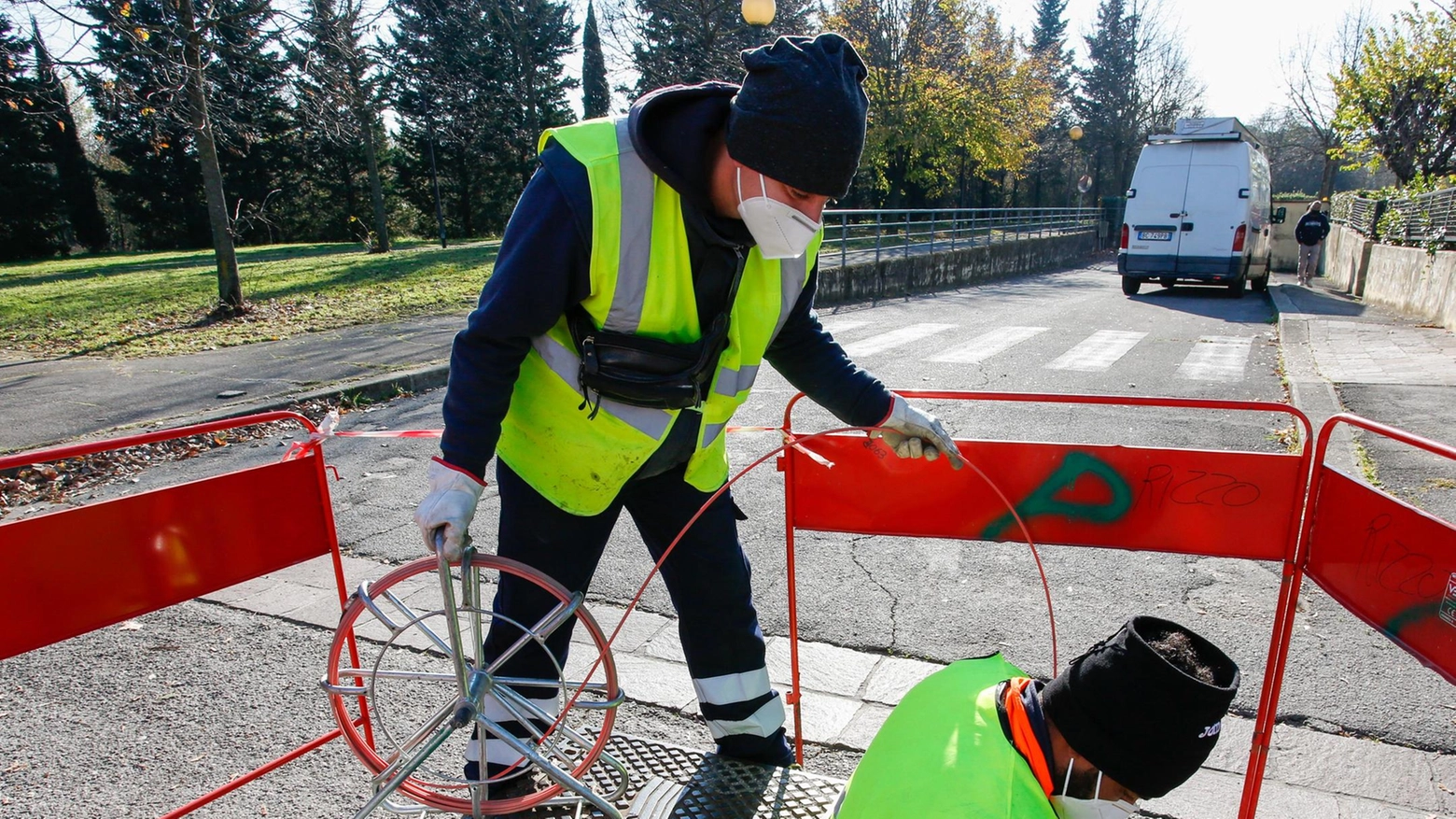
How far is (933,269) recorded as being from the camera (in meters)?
18.8

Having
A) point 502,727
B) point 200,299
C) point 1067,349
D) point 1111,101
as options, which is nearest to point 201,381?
point 200,299

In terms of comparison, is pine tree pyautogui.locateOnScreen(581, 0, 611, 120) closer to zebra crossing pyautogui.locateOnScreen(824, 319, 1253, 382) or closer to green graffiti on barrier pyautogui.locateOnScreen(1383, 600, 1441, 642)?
zebra crossing pyautogui.locateOnScreen(824, 319, 1253, 382)

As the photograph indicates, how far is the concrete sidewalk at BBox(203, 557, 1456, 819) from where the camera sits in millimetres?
2473

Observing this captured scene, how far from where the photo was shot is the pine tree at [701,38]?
26.9 metres

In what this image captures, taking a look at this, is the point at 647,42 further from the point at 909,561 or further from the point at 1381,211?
the point at 909,561

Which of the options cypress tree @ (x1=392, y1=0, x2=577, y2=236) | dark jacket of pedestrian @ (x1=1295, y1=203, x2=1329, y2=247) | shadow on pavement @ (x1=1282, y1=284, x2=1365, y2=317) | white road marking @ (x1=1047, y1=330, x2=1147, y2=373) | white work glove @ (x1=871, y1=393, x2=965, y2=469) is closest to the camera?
white work glove @ (x1=871, y1=393, x2=965, y2=469)

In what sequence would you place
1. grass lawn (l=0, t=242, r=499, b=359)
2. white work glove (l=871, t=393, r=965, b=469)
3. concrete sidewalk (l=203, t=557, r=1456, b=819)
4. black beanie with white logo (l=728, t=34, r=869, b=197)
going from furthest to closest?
grass lawn (l=0, t=242, r=499, b=359), concrete sidewalk (l=203, t=557, r=1456, b=819), white work glove (l=871, t=393, r=965, b=469), black beanie with white logo (l=728, t=34, r=869, b=197)

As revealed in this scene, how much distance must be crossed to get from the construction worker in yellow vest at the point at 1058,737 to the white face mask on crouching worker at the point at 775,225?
0.99 metres

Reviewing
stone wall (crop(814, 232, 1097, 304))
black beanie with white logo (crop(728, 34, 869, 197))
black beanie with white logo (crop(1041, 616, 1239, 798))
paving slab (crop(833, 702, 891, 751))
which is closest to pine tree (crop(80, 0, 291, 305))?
stone wall (crop(814, 232, 1097, 304))

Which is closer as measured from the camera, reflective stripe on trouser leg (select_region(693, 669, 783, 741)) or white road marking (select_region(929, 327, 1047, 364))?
reflective stripe on trouser leg (select_region(693, 669, 783, 741))

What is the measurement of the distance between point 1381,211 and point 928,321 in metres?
9.51

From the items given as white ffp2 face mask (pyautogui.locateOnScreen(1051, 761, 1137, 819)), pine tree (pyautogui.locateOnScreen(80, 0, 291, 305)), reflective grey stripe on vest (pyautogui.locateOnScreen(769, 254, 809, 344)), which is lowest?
white ffp2 face mask (pyautogui.locateOnScreen(1051, 761, 1137, 819))

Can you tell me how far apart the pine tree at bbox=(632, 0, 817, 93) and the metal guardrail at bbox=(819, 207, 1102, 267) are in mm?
8039

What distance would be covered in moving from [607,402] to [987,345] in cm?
919
